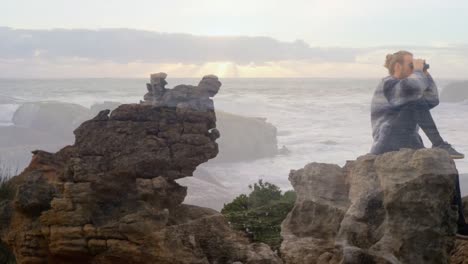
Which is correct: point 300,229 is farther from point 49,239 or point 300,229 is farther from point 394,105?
point 49,239

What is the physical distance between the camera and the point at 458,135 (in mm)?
10781

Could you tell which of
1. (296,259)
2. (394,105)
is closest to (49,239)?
(296,259)

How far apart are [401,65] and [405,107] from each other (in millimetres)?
635

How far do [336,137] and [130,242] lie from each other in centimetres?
815

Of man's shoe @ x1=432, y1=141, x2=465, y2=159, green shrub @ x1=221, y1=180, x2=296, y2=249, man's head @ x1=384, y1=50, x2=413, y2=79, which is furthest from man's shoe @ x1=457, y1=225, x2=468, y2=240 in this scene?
green shrub @ x1=221, y1=180, x2=296, y2=249

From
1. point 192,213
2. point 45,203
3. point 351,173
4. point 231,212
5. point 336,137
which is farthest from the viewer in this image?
point 336,137

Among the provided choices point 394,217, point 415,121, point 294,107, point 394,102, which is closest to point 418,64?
point 394,102

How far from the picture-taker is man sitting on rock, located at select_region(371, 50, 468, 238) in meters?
7.48

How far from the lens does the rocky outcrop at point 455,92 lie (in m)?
10.4

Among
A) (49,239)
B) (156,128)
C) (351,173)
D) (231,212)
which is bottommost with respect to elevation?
(231,212)

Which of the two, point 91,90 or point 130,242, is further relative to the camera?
point 91,90

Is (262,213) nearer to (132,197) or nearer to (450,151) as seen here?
(132,197)

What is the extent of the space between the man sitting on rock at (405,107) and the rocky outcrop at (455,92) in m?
2.44

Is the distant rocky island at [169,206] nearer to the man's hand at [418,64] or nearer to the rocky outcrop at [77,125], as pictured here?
the man's hand at [418,64]
